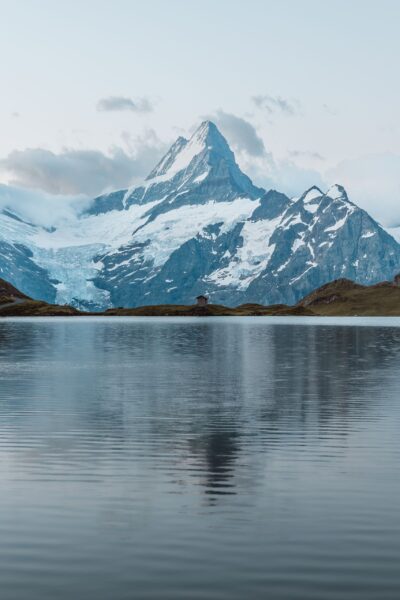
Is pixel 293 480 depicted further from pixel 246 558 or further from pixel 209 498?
pixel 246 558

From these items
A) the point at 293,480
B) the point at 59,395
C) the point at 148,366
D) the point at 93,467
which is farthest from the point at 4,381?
the point at 293,480

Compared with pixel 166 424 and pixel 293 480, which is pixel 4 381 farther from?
pixel 293 480

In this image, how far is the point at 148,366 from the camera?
118 m

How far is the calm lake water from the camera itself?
24250 millimetres

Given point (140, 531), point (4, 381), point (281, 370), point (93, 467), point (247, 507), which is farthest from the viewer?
point (281, 370)

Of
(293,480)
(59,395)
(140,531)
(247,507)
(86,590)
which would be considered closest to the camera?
(86,590)

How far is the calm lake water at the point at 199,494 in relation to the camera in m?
A: 24.2

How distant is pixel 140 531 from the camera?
29.2 metres

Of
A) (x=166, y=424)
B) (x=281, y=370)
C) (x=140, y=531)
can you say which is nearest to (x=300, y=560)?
(x=140, y=531)

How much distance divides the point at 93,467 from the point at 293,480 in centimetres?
969

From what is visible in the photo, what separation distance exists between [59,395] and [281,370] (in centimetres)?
4003

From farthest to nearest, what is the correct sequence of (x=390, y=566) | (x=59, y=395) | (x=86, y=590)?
(x=59, y=395) → (x=390, y=566) → (x=86, y=590)

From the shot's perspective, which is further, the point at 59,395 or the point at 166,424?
the point at 59,395

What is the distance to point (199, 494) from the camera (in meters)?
35.5
